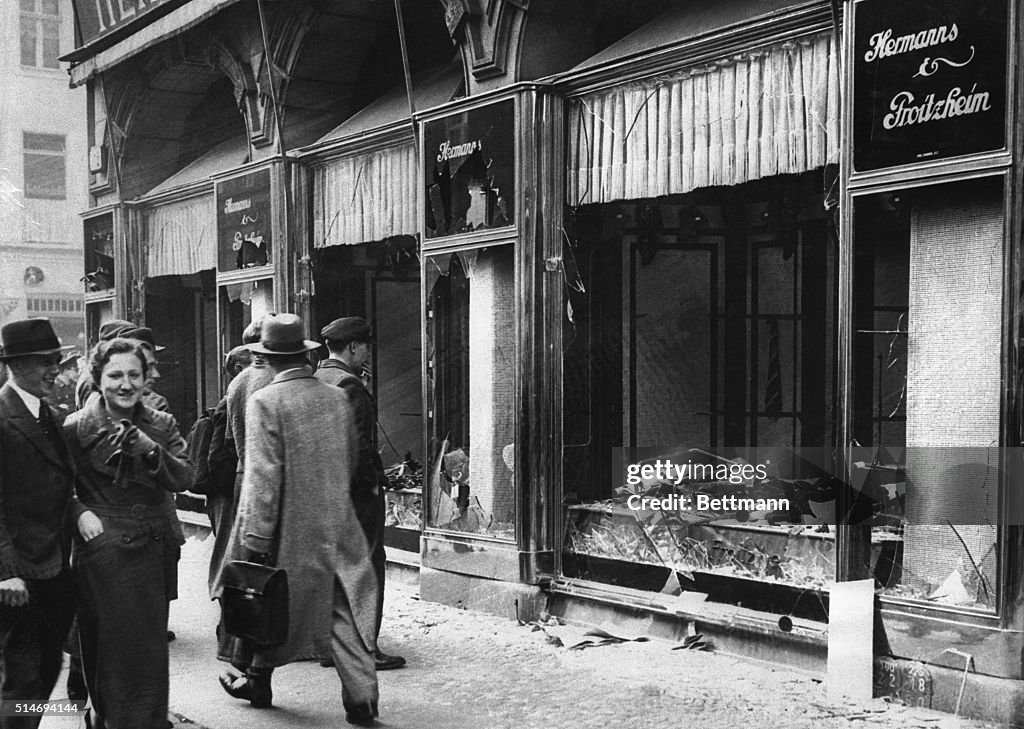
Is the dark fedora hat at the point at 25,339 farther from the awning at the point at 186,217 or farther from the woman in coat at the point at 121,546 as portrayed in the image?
the awning at the point at 186,217

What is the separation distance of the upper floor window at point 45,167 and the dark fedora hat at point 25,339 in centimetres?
968

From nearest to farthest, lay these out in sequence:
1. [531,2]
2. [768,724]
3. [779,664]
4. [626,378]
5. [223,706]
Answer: [768,724] → [223,706] → [779,664] → [531,2] → [626,378]

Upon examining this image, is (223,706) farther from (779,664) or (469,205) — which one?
(469,205)

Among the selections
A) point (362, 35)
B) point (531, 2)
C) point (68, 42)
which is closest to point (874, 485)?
point (531, 2)

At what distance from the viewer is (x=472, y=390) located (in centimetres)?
848

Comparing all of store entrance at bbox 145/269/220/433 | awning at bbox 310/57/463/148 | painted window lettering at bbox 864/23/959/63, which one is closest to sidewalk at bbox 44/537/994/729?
painted window lettering at bbox 864/23/959/63

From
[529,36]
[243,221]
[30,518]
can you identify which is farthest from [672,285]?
[30,518]

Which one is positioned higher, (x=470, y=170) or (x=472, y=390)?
(x=470, y=170)

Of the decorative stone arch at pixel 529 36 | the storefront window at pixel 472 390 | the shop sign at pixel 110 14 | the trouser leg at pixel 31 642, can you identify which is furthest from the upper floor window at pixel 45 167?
the trouser leg at pixel 31 642

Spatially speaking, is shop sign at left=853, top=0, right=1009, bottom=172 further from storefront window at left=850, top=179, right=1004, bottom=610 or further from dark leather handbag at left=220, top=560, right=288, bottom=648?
dark leather handbag at left=220, top=560, right=288, bottom=648

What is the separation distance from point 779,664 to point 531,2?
4.57 m

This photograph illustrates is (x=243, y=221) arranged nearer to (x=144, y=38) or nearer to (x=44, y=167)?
(x=144, y=38)

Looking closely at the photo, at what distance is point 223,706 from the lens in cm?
576

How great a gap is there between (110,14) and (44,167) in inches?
98.3
